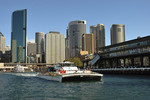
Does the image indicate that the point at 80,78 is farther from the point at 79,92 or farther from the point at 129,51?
the point at 129,51

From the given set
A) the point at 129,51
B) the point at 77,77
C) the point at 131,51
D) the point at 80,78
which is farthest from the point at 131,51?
the point at 77,77

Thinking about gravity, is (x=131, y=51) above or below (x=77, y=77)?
above

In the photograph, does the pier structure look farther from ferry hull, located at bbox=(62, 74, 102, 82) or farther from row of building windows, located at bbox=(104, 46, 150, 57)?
ferry hull, located at bbox=(62, 74, 102, 82)

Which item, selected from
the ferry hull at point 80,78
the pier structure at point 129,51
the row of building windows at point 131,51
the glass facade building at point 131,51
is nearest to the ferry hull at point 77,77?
the ferry hull at point 80,78

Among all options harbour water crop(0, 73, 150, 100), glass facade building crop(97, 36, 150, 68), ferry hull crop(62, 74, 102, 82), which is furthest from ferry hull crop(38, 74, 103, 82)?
glass facade building crop(97, 36, 150, 68)

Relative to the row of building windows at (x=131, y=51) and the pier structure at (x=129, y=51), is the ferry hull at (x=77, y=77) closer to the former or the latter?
the pier structure at (x=129, y=51)

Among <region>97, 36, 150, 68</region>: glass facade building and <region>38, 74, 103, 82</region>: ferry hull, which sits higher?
<region>97, 36, 150, 68</region>: glass facade building

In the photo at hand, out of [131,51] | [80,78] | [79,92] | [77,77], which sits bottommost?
[79,92]

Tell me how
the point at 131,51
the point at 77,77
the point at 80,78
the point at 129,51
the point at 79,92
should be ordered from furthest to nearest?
the point at 129,51 < the point at 131,51 < the point at 80,78 < the point at 77,77 < the point at 79,92

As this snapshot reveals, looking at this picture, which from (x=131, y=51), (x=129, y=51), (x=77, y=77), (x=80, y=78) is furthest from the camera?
(x=129, y=51)

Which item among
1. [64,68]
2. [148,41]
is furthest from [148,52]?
→ [64,68]

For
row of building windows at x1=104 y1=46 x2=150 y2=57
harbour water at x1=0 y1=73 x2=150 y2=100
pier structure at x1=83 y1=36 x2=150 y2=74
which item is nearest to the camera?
harbour water at x1=0 y1=73 x2=150 y2=100

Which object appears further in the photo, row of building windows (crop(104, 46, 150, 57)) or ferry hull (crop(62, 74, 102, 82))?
row of building windows (crop(104, 46, 150, 57))

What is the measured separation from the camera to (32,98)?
25.3 metres
